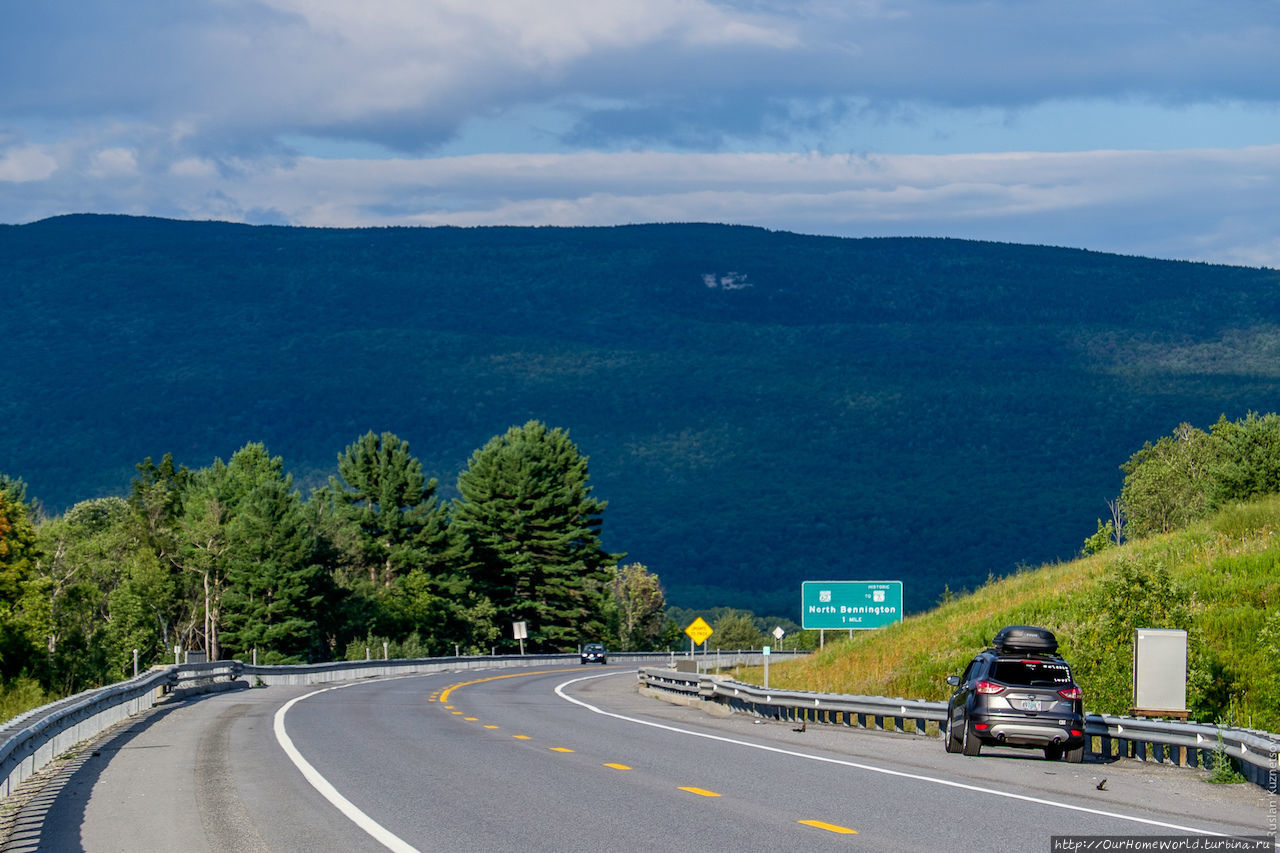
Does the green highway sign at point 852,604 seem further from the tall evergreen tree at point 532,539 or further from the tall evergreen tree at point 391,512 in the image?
the tall evergreen tree at point 391,512

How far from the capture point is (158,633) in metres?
107

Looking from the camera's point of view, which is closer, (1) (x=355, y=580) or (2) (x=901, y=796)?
(2) (x=901, y=796)

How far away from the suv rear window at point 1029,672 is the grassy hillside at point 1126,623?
4.10 meters

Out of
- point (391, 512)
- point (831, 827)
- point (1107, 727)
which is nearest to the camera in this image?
point (831, 827)

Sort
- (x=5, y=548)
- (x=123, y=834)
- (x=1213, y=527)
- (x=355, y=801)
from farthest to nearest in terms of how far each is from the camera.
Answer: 1. (x=5, y=548)
2. (x=1213, y=527)
3. (x=355, y=801)
4. (x=123, y=834)

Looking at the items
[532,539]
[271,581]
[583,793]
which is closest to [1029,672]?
[583,793]

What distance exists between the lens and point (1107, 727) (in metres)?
21.3

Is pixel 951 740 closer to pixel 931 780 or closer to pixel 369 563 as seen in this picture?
pixel 931 780

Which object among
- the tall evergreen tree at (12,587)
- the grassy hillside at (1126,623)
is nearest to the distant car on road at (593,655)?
the tall evergreen tree at (12,587)

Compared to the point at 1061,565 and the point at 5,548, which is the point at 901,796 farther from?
the point at 5,548

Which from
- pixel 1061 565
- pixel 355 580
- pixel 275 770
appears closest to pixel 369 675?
pixel 1061 565

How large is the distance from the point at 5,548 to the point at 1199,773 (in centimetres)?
5405

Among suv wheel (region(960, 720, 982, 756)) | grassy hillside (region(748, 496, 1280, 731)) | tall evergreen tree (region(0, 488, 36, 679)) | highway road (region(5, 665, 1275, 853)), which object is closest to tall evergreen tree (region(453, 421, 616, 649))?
tall evergreen tree (region(0, 488, 36, 679))

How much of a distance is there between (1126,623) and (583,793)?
44.2ft
